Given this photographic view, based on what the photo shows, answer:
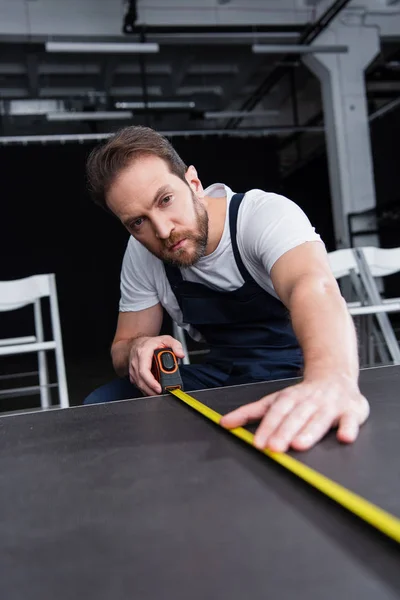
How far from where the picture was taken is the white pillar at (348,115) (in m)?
7.14

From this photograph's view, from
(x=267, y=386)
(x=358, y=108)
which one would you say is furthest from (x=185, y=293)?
(x=358, y=108)

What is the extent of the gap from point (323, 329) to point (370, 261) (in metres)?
1.91

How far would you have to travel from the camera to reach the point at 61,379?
1887 millimetres

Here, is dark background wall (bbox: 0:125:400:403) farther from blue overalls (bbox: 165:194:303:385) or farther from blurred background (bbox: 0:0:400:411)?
blue overalls (bbox: 165:194:303:385)

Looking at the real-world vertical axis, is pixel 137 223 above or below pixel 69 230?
below

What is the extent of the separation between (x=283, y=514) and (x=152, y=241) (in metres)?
0.94

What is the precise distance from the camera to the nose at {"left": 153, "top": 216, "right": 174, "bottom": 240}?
122cm

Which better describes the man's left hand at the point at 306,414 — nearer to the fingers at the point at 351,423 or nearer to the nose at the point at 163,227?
the fingers at the point at 351,423

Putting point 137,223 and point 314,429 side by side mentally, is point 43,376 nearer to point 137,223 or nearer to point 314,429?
point 137,223

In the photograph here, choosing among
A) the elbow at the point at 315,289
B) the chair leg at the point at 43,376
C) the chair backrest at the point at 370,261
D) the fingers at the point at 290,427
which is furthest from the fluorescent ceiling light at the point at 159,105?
the fingers at the point at 290,427

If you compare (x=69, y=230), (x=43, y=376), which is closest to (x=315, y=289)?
(x=43, y=376)

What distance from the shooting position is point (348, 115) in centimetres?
726

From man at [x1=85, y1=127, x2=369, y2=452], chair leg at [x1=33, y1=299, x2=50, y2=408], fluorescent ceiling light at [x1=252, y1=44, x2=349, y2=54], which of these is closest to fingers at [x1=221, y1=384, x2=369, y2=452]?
man at [x1=85, y1=127, x2=369, y2=452]

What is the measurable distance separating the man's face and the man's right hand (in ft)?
0.74
